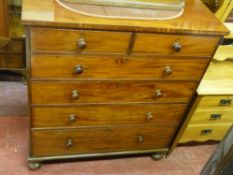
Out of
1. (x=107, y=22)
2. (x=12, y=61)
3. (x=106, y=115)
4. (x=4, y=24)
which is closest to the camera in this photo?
(x=107, y=22)

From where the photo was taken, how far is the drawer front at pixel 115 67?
3.87 feet

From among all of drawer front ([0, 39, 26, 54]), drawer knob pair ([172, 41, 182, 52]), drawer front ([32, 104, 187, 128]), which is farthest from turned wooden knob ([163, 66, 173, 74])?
drawer front ([0, 39, 26, 54])

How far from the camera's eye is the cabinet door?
1623 millimetres

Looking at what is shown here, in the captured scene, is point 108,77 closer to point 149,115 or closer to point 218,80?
point 149,115

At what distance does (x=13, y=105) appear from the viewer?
200 centimetres

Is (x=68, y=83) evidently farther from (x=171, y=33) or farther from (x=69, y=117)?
(x=171, y=33)

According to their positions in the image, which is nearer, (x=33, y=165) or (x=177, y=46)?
(x=177, y=46)

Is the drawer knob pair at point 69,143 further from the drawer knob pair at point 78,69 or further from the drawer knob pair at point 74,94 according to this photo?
the drawer knob pair at point 78,69

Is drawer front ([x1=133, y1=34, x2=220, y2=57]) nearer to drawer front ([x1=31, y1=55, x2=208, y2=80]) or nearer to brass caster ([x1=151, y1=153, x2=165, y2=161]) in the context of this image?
drawer front ([x1=31, y1=55, x2=208, y2=80])

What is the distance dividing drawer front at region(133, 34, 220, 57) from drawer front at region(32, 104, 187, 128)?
341 mm

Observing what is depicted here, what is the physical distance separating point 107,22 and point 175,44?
0.33 metres

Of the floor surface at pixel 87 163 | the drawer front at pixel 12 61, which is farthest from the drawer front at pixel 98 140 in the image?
the drawer front at pixel 12 61

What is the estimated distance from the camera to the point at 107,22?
111 cm

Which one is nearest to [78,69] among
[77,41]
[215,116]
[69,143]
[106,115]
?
[77,41]
